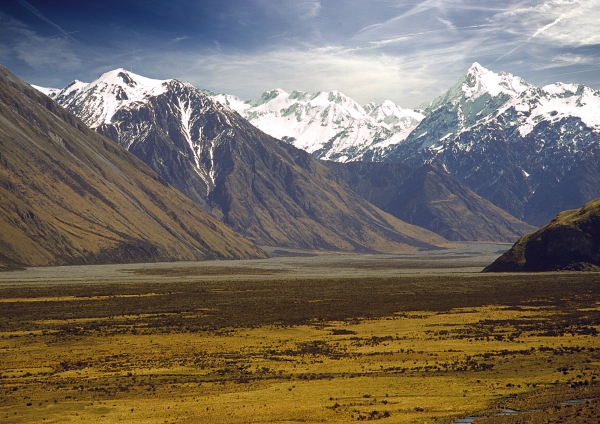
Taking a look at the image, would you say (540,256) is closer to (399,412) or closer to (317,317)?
(317,317)

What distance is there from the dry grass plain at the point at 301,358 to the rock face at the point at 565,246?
202 ft

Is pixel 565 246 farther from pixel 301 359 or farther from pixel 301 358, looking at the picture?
pixel 301 359

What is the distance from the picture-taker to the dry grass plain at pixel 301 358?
135 feet

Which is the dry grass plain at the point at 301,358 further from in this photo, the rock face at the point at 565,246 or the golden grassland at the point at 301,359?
the rock face at the point at 565,246

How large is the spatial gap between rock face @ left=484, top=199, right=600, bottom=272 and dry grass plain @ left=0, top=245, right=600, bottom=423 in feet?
202

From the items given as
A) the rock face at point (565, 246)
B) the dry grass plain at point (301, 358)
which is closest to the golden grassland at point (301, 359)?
the dry grass plain at point (301, 358)

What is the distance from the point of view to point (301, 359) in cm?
5775

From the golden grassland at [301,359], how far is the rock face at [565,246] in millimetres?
65067

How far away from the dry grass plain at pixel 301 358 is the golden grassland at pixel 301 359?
0.14 m

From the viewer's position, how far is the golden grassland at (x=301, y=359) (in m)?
41.1

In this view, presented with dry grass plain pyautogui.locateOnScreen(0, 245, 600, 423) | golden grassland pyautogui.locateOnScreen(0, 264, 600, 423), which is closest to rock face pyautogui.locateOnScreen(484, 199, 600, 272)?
dry grass plain pyautogui.locateOnScreen(0, 245, 600, 423)

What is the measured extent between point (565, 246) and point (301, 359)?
13329 cm

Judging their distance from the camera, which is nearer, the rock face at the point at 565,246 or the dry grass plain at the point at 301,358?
the dry grass plain at the point at 301,358

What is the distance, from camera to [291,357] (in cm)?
5875
